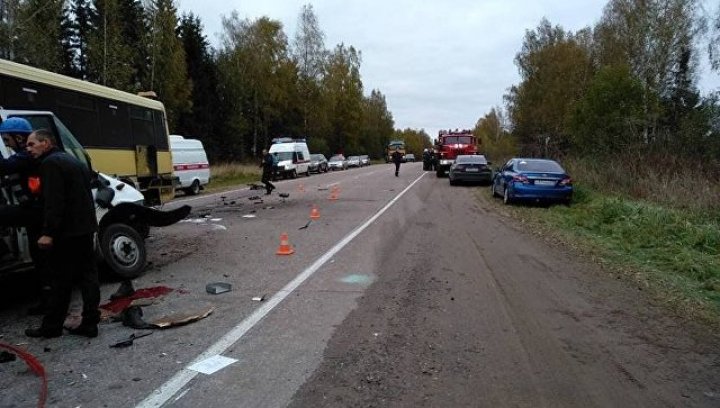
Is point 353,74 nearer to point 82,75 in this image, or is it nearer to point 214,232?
point 82,75

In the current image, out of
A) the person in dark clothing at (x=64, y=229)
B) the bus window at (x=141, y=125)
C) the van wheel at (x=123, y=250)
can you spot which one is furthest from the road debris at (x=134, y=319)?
the bus window at (x=141, y=125)

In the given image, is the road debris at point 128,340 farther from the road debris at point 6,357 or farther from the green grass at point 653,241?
the green grass at point 653,241

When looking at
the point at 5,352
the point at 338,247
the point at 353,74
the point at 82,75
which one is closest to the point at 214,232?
the point at 338,247

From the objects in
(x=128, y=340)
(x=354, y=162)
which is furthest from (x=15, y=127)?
(x=354, y=162)

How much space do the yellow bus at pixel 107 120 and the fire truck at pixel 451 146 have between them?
1801 centimetres

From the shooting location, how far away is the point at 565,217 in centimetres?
1352

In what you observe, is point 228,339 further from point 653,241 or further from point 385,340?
point 653,241

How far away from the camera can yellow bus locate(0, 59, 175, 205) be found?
11258 mm

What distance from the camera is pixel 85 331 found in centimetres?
500

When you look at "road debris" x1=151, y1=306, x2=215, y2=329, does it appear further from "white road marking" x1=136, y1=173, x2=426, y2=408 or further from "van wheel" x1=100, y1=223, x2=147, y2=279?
"van wheel" x1=100, y1=223, x2=147, y2=279

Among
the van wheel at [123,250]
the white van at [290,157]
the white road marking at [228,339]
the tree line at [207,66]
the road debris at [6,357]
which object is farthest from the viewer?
the white van at [290,157]

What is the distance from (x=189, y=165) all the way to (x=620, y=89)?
723 inches

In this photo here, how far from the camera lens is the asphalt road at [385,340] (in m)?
3.85

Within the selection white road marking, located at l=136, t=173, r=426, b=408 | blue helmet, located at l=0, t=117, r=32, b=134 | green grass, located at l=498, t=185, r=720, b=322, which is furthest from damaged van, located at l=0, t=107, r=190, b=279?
green grass, located at l=498, t=185, r=720, b=322
